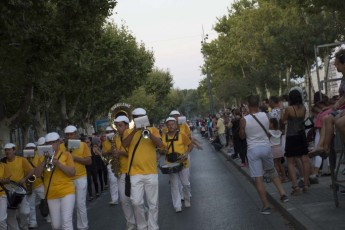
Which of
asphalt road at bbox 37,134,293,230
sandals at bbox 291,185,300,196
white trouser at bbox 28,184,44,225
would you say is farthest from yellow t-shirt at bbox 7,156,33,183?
sandals at bbox 291,185,300,196

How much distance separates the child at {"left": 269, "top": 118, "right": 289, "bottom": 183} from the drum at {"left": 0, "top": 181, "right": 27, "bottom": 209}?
4683 millimetres

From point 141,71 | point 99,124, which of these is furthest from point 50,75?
point 99,124

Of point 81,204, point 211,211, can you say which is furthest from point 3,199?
point 211,211

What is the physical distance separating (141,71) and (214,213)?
3528 centimetres

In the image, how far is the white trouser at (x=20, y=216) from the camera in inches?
437

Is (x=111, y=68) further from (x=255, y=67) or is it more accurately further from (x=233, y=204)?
(x=233, y=204)

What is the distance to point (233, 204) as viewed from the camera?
12.3 m

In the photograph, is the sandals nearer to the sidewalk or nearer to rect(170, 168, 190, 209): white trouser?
the sidewalk

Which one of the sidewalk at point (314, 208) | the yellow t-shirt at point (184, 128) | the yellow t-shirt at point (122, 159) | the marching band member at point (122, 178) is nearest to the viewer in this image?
the sidewalk at point (314, 208)

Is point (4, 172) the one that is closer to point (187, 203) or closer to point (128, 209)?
point (128, 209)

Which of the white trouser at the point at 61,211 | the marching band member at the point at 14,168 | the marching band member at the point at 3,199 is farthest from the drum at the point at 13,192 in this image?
the white trouser at the point at 61,211

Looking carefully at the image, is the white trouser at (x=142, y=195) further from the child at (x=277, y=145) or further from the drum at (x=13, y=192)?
the child at (x=277, y=145)

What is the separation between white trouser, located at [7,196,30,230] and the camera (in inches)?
437

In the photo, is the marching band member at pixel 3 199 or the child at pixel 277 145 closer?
the marching band member at pixel 3 199
